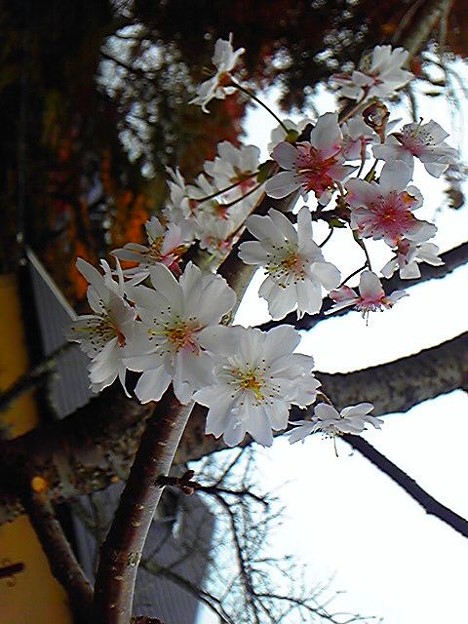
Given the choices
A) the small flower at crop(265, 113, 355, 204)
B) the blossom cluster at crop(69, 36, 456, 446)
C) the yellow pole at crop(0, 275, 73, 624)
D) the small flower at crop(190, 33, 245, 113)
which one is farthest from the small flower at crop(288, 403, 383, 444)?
the yellow pole at crop(0, 275, 73, 624)

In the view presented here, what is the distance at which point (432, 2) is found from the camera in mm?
562

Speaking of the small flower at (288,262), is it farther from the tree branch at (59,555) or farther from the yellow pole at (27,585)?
the yellow pole at (27,585)

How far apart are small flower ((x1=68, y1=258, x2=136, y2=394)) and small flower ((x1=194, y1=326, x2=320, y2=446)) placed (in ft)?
0.13

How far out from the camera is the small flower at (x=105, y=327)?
0.31 metres

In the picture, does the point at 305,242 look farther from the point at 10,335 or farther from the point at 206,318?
the point at 10,335

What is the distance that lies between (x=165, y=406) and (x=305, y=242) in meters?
0.10

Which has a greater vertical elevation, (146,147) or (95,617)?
(146,147)

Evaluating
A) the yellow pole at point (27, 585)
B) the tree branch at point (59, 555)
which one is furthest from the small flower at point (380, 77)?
the yellow pole at point (27, 585)

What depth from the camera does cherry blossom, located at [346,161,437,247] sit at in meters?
0.32

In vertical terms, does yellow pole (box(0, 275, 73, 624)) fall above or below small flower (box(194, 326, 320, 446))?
above

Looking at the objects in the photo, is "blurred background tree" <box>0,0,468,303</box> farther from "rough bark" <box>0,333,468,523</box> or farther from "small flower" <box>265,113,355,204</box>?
"small flower" <box>265,113,355,204</box>

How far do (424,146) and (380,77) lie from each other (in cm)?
9

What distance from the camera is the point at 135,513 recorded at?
0.36 metres

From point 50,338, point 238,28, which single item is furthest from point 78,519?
point 238,28
